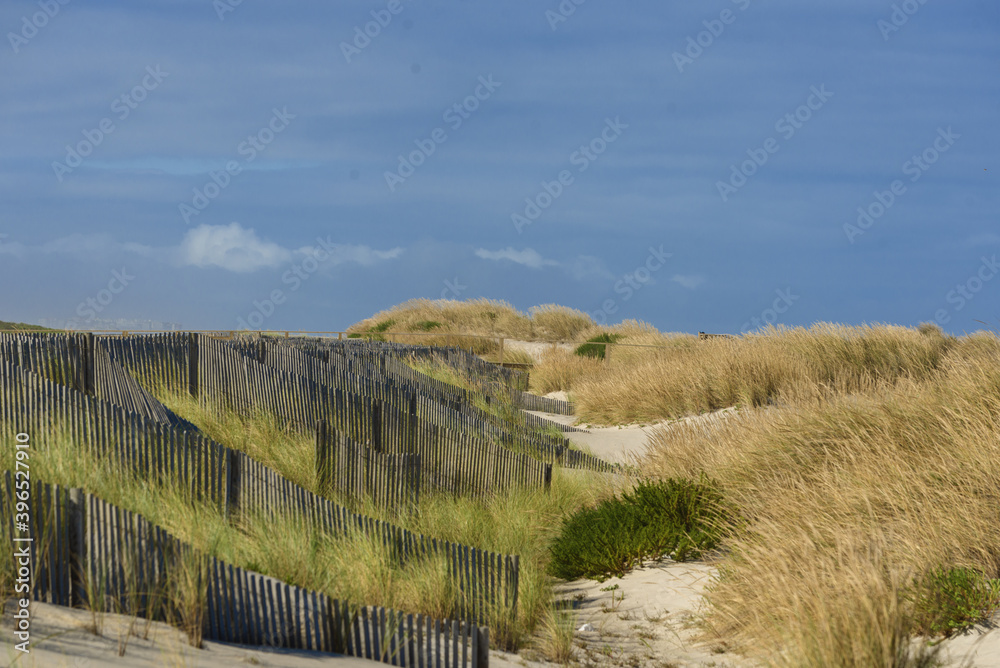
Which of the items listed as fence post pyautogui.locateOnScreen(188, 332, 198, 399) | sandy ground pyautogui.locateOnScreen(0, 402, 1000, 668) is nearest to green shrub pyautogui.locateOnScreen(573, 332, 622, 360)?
fence post pyautogui.locateOnScreen(188, 332, 198, 399)

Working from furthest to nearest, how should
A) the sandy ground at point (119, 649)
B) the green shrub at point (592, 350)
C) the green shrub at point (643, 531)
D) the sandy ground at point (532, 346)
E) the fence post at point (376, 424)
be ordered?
the sandy ground at point (532, 346), the green shrub at point (592, 350), the fence post at point (376, 424), the green shrub at point (643, 531), the sandy ground at point (119, 649)

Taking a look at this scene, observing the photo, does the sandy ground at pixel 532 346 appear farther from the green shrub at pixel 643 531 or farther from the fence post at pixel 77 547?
the fence post at pixel 77 547

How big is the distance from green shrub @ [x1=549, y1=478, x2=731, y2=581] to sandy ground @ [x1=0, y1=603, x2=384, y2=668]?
10.5 feet

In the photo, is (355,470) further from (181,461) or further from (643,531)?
(643,531)

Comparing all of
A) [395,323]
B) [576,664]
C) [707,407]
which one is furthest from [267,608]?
[395,323]

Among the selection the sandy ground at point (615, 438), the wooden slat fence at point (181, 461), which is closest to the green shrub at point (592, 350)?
the sandy ground at point (615, 438)

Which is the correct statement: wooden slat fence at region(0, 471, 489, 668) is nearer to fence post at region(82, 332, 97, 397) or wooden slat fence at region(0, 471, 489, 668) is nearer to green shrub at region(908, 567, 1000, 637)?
green shrub at region(908, 567, 1000, 637)

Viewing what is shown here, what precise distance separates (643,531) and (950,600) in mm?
2639

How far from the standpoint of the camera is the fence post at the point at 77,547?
3.93 m

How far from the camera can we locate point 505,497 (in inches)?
369

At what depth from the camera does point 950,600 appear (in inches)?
184

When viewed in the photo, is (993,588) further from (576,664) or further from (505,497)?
(505,497)

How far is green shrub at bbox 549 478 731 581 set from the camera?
682 cm

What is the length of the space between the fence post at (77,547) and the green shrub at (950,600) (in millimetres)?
4442
